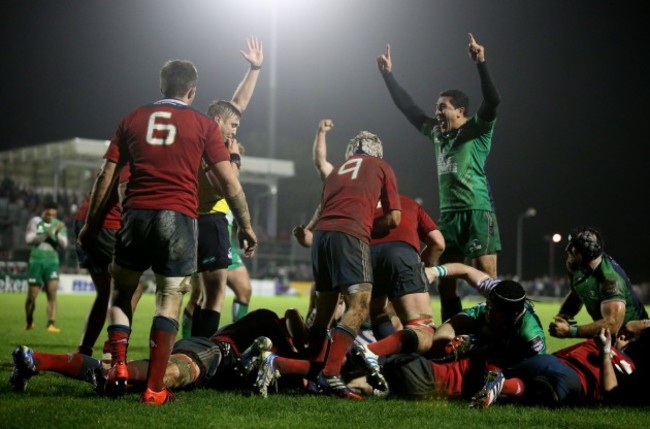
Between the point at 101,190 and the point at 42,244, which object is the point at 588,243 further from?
the point at 42,244

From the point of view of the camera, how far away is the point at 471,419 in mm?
5719

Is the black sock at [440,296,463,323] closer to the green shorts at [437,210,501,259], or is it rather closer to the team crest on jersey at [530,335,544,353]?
the green shorts at [437,210,501,259]

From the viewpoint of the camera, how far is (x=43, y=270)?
1584 centimetres

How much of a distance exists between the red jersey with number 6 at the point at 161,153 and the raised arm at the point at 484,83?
3686 millimetres

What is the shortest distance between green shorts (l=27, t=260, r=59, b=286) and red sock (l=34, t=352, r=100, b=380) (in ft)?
32.8

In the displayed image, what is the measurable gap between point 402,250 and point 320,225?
98cm

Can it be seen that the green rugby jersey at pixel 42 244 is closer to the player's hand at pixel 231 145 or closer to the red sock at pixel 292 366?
the player's hand at pixel 231 145

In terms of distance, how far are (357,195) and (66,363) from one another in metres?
2.75

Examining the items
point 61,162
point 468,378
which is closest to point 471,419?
point 468,378

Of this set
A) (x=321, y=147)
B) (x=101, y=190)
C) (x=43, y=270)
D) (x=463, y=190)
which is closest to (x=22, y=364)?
(x=101, y=190)

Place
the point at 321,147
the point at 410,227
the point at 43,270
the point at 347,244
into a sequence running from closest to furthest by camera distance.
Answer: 1. the point at 347,244
2. the point at 410,227
3. the point at 321,147
4. the point at 43,270

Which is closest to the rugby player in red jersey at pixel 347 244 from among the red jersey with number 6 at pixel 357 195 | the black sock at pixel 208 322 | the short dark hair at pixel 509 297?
the red jersey with number 6 at pixel 357 195

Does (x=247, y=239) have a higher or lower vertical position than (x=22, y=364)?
higher

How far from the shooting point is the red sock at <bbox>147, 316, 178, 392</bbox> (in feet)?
18.8
